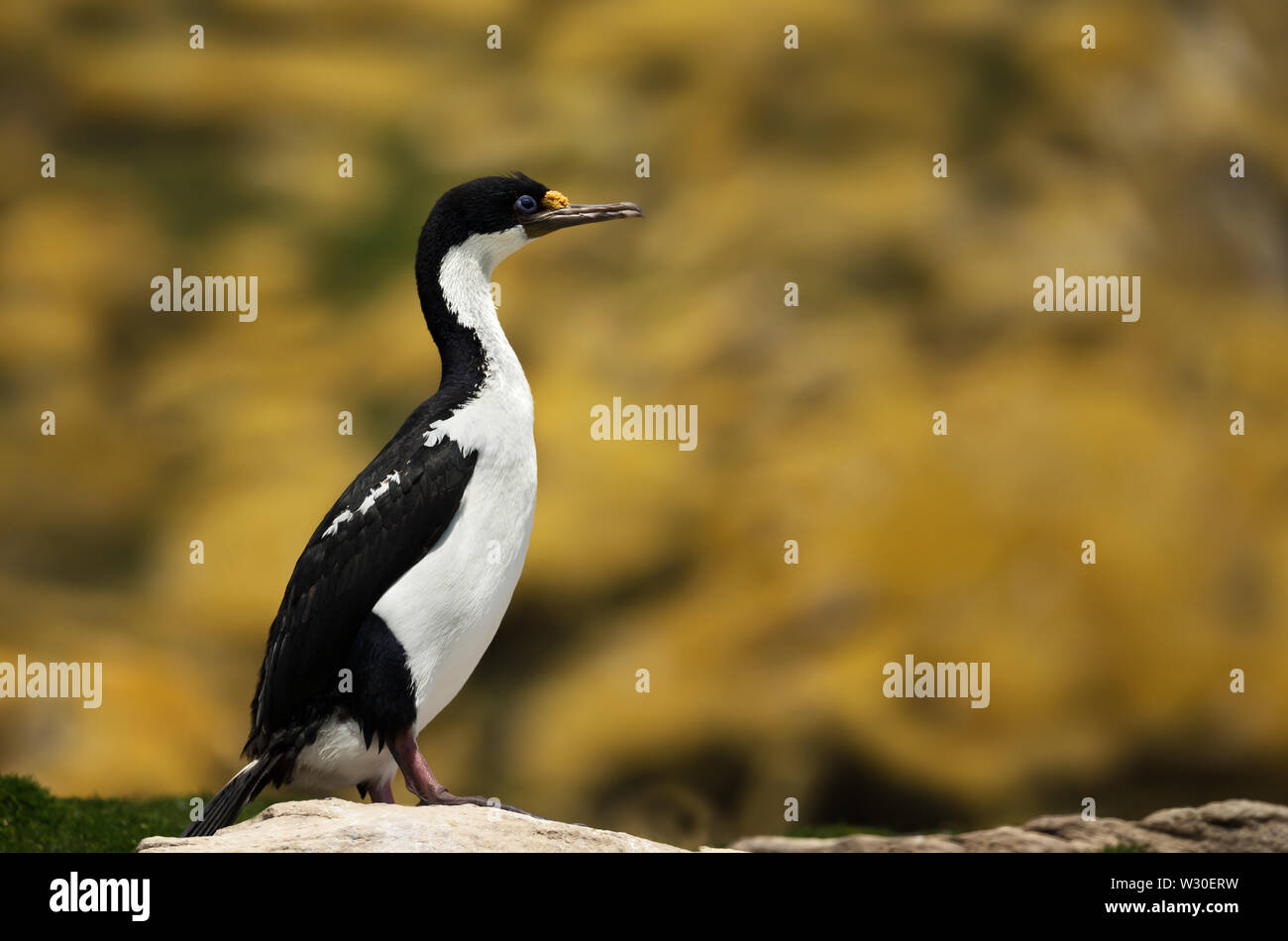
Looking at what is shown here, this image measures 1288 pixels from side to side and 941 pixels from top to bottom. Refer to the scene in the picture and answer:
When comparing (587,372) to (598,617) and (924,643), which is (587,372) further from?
(924,643)

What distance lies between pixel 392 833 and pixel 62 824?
3.80m

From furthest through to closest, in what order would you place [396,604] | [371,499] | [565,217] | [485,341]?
[565,217]
[485,341]
[371,499]
[396,604]

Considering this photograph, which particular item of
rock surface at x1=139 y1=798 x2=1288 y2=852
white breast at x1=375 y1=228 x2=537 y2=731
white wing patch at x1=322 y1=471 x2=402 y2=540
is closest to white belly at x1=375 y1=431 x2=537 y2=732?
white breast at x1=375 y1=228 x2=537 y2=731

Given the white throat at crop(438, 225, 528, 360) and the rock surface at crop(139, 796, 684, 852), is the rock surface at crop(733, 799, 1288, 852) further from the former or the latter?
the white throat at crop(438, 225, 528, 360)

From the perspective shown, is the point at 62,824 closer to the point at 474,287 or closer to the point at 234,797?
the point at 234,797

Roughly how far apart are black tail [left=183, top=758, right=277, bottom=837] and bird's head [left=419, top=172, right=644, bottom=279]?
265 cm

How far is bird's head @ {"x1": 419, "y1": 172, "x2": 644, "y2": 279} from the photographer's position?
6.59m

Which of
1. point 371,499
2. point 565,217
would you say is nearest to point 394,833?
point 371,499

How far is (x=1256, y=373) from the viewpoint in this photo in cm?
1388

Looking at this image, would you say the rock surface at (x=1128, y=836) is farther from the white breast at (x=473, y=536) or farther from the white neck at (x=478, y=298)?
the white neck at (x=478, y=298)

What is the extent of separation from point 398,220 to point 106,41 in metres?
5.07

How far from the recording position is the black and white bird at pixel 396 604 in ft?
19.4

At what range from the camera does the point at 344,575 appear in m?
6.04

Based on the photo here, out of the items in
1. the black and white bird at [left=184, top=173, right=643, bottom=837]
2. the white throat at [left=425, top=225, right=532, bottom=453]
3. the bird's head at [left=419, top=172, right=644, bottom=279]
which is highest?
the bird's head at [left=419, top=172, right=644, bottom=279]
